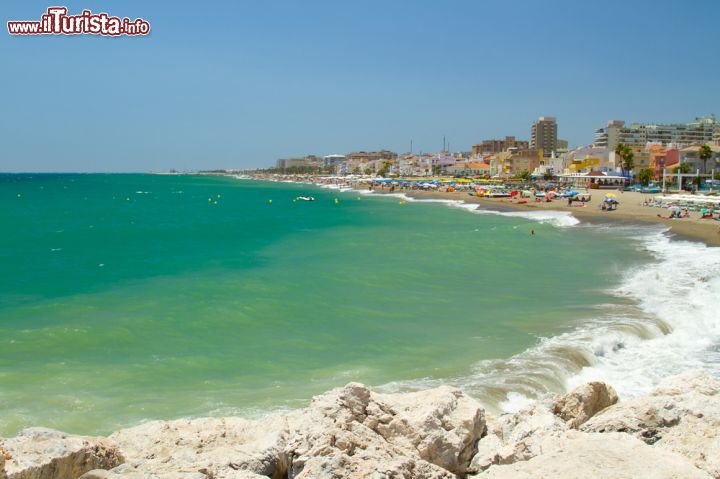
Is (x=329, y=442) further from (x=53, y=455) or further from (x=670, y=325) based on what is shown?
(x=670, y=325)

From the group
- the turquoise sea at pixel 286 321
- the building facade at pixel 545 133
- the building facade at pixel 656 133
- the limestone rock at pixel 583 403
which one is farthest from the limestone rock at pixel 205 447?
the building facade at pixel 545 133

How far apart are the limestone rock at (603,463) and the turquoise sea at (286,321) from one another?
19.0 ft

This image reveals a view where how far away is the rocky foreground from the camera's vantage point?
498 centimetres

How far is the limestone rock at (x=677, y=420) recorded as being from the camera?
552cm

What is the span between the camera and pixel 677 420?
6188mm

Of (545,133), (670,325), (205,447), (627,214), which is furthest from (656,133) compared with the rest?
(205,447)

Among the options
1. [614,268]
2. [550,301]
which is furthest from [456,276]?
[614,268]

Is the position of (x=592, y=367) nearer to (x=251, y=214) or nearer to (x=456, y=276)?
(x=456, y=276)

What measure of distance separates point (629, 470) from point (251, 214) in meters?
61.3

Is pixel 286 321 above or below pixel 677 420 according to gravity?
below

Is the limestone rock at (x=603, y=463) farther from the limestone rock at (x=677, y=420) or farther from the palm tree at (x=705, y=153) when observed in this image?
the palm tree at (x=705, y=153)

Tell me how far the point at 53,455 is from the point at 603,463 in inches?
193

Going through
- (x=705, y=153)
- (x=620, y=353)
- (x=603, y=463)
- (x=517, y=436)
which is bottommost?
(x=620, y=353)

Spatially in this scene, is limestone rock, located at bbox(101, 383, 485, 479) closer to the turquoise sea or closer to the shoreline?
the turquoise sea
